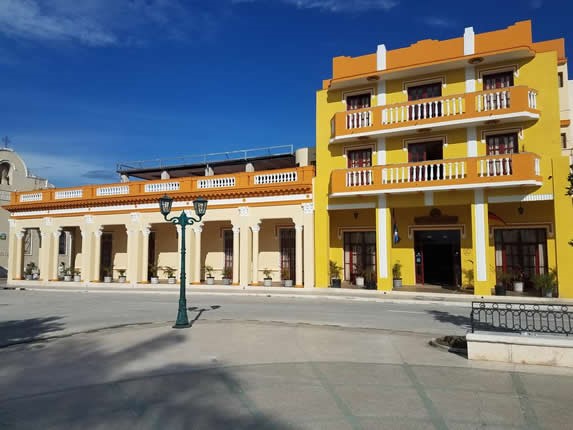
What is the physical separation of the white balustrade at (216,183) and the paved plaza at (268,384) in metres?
13.5

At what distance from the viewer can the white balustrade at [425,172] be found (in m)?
18.0

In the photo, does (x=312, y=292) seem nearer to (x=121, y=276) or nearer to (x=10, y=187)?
(x=121, y=276)

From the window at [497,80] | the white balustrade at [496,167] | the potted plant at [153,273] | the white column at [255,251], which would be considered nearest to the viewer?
the white balustrade at [496,167]

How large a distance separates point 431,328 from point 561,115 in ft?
47.3

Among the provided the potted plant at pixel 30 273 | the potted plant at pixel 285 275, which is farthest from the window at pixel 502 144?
the potted plant at pixel 30 273

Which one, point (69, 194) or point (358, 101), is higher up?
point (358, 101)

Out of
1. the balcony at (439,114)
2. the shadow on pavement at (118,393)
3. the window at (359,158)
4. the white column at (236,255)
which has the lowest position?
the shadow on pavement at (118,393)

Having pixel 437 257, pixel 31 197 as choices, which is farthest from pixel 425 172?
pixel 31 197

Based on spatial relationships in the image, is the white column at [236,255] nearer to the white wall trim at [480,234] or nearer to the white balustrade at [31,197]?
the white wall trim at [480,234]

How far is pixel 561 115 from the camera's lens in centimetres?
1964

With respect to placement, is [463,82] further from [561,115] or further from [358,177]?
[358,177]

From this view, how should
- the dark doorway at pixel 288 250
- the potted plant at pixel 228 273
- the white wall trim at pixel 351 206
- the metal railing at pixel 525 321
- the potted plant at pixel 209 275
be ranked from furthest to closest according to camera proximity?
the potted plant at pixel 228 273 → the dark doorway at pixel 288 250 → the potted plant at pixel 209 275 → the white wall trim at pixel 351 206 → the metal railing at pixel 525 321

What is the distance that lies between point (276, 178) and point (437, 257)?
886cm

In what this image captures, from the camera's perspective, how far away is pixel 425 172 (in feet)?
60.4
